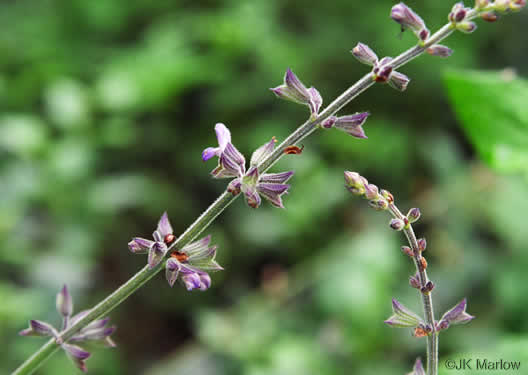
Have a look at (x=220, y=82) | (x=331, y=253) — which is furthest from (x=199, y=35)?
(x=331, y=253)

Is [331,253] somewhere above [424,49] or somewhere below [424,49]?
above

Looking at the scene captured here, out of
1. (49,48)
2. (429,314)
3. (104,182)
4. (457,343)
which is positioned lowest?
(429,314)

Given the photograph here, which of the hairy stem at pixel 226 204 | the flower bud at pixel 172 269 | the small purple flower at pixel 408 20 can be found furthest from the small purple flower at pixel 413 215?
the flower bud at pixel 172 269

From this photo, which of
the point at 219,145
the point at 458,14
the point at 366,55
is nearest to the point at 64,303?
the point at 219,145

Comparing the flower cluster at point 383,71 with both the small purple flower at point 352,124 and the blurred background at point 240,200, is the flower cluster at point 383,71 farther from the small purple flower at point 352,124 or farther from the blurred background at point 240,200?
the blurred background at point 240,200

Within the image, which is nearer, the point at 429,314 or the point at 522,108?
the point at 429,314

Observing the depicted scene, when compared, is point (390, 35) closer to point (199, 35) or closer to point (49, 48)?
point (199, 35)
